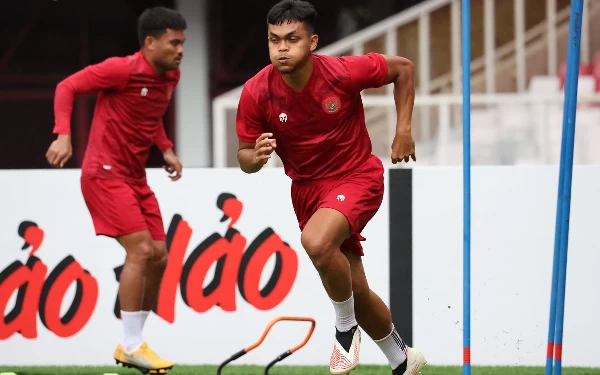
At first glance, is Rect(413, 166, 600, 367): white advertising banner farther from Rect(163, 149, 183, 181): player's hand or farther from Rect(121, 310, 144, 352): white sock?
Rect(121, 310, 144, 352): white sock

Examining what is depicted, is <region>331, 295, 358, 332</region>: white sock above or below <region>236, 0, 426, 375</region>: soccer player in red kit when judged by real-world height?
below


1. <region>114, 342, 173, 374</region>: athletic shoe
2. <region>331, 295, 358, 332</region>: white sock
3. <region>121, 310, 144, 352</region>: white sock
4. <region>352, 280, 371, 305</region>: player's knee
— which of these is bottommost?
<region>114, 342, 173, 374</region>: athletic shoe

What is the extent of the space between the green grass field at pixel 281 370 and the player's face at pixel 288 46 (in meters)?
2.23

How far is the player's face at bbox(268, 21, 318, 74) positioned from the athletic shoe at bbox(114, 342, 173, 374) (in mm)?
2004

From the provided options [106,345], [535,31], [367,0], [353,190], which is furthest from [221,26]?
[353,190]

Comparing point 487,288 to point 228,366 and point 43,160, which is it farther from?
point 43,160

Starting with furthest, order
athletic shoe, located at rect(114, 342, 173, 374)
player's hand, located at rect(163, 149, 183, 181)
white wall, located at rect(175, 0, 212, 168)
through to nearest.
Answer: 1. white wall, located at rect(175, 0, 212, 168)
2. player's hand, located at rect(163, 149, 183, 181)
3. athletic shoe, located at rect(114, 342, 173, 374)

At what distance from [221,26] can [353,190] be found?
27.2 feet

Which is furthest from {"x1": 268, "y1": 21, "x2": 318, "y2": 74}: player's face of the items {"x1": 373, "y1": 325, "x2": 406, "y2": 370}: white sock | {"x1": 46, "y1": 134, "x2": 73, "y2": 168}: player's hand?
{"x1": 46, "y1": 134, "x2": 73, "y2": 168}: player's hand

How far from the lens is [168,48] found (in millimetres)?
7219

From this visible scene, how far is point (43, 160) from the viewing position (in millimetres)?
13859

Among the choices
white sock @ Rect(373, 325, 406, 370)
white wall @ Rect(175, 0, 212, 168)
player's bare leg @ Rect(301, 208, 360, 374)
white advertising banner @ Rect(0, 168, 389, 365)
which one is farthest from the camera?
white wall @ Rect(175, 0, 212, 168)

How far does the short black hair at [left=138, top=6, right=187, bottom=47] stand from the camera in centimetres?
722

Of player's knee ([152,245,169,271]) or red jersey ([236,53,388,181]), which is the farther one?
player's knee ([152,245,169,271])
